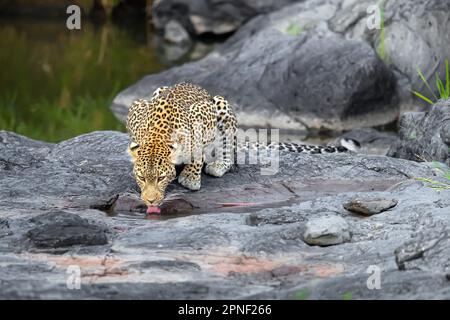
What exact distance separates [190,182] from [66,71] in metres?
12.6

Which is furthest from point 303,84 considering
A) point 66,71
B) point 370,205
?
point 370,205

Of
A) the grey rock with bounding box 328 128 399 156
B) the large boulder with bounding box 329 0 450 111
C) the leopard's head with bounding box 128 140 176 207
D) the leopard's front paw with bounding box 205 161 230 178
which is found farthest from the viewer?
the large boulder with bounding box 329 0 450 111

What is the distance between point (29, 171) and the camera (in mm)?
11094

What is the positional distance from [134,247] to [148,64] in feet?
51.3

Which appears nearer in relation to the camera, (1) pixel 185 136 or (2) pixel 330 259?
(2) pixel 330 259

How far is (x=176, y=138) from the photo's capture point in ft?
34.2

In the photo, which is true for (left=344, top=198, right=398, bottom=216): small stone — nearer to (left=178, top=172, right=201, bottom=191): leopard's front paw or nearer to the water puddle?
the water puddle

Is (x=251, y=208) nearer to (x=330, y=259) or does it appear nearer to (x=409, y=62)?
(x=330, y=259)

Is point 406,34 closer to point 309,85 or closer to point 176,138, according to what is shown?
point 309,85

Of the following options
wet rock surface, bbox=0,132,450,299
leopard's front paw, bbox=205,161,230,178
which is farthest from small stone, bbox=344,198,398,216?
leopard's front paw, bbox=205,161,230,178

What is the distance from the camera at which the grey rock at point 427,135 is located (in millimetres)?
12289

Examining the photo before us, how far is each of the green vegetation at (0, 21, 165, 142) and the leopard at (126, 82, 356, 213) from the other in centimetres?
632

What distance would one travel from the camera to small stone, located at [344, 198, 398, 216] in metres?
9.60
